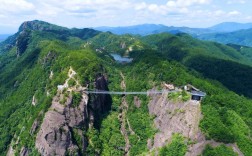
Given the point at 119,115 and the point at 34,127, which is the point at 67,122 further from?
the point at 119,115

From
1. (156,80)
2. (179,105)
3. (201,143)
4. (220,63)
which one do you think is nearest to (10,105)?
(156,80)

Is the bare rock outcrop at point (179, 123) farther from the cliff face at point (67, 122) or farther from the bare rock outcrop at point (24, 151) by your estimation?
the bare rock outcrop at point (24, 151)

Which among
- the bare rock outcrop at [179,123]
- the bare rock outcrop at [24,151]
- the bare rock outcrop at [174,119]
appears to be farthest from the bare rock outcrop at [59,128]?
the bare rock outcrop at [174,119]

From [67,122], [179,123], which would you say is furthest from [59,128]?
[179,123]

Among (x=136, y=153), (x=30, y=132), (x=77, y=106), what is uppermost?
(x=77, y=106)

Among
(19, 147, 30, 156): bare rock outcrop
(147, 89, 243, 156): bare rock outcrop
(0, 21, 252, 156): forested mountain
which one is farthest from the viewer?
(19, 147, 30, 156): bare rock outcrop

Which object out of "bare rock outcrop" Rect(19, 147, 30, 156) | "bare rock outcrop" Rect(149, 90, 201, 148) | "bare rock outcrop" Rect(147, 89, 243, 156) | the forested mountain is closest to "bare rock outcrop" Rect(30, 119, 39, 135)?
the forested mountain

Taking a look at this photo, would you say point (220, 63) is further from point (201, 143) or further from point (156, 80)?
point (201, 143)

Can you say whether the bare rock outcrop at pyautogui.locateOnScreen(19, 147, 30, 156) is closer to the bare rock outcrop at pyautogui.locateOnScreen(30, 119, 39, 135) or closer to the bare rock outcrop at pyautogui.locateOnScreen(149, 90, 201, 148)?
the bare rock outcrop at pyautogui.locateOnScreen(30, 119, 39, 135)
